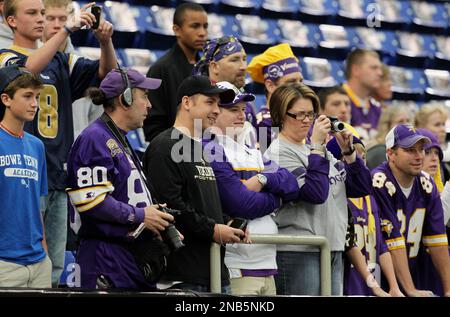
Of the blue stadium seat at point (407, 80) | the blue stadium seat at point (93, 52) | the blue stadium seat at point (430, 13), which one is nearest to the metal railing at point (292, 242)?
the blue stadium seat at point (93, 52)

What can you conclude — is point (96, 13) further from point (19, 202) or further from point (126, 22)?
point (126, 22)

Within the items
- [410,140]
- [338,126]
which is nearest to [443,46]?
[410,140]

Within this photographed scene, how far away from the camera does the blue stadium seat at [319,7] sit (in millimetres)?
12898

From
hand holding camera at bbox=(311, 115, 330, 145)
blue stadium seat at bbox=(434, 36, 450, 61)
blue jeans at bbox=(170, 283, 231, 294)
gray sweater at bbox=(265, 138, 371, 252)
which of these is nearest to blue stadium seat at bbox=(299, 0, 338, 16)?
blue stadium seat at bbox=(434, 36, 450, 61)

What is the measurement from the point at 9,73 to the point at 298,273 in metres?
1.95

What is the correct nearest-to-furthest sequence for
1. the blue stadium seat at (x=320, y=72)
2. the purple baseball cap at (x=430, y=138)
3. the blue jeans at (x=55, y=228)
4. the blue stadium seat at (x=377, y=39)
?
the blue jeans at (x=55, y=228) → the purple baseball cap at (x=430, y=138) → the blue stadium seat at (x=320, y=72) → the blue stadium seat at (x=377, y=39)

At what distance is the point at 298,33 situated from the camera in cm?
1247

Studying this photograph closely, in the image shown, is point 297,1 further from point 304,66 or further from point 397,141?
point 397,141

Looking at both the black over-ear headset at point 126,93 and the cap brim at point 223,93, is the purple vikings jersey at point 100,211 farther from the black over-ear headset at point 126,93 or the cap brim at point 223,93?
the cap brim at point 223,93

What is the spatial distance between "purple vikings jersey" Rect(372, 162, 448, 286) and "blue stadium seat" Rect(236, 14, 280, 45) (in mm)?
4891

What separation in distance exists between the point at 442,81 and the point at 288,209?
7.15m

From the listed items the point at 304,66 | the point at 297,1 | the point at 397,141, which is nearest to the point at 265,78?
the point at 397,141

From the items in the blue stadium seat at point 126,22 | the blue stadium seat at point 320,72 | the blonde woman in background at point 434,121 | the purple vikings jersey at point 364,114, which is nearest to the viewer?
the blonde woman in background at point 434,121

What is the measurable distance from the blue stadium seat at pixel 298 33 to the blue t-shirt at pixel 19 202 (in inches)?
274
